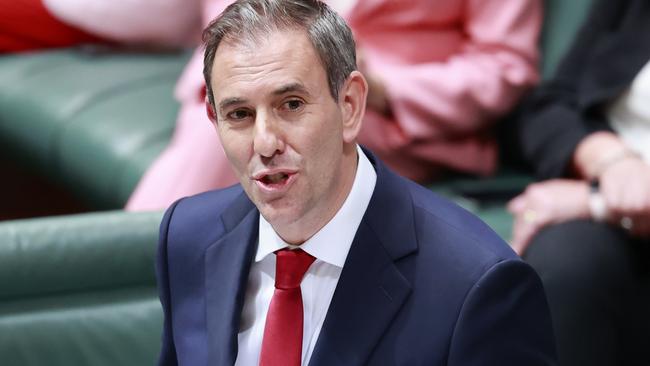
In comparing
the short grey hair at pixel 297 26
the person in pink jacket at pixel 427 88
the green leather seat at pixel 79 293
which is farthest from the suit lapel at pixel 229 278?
the person in pink jacket at pixel 427 88

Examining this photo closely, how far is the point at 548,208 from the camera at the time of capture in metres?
1.85

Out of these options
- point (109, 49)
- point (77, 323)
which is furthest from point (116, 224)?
point (109, 49)

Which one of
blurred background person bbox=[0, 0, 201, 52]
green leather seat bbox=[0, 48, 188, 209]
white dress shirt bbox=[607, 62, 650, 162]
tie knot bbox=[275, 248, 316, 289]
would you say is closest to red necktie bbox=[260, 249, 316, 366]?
Answer: tie knot bbox=[275, 248, 316, 289]

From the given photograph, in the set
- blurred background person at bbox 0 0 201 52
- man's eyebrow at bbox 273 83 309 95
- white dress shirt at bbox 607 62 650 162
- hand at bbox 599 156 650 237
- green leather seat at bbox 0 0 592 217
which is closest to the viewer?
man's eyebrow at bbox 273 83 309 95

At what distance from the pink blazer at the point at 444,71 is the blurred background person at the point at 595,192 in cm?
7

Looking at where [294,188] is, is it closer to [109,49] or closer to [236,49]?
[236,49]

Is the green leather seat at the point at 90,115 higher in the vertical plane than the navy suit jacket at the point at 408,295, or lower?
lower

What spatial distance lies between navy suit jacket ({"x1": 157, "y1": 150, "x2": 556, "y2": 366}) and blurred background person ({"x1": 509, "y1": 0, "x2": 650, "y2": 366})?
0.53 meters

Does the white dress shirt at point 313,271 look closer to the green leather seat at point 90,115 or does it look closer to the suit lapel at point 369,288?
the suit lapel at point 369,288

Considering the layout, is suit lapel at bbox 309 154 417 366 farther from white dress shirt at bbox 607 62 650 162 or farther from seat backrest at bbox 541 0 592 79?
seat backrest at bbox 541 0 592 79

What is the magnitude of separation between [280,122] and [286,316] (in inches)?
8.5

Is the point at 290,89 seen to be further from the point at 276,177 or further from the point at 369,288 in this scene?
the point at 369,288

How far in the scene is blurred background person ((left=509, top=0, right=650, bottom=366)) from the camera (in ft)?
5.64

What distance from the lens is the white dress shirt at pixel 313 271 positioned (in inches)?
48.9
